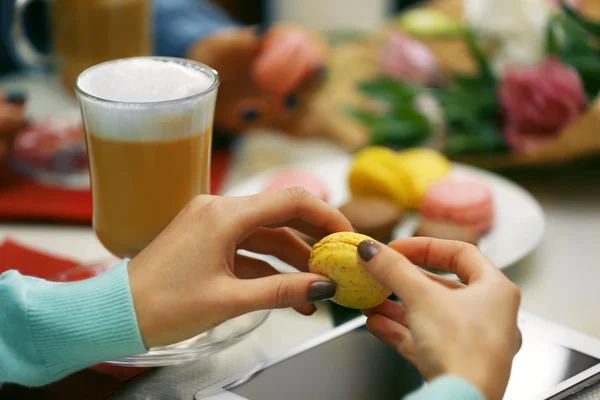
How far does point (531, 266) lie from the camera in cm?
85

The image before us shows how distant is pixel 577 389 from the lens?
1.89 ft

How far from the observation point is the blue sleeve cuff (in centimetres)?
119

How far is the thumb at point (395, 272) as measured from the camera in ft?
1.52

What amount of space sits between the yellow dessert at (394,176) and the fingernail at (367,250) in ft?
1.43

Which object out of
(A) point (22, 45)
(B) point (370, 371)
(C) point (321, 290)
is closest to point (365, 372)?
(B) point (370, 371)

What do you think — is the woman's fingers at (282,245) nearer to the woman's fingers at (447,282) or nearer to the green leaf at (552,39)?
the woman's fingers at (447,282)

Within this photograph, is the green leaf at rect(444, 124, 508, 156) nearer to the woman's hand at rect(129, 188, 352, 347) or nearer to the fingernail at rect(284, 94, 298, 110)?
the fingernail at rect(284, 94, 298, 110)

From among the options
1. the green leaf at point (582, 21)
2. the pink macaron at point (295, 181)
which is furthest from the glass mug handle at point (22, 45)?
the green leaf at point (582, 21)

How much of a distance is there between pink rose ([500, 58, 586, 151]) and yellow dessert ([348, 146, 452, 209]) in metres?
0.13

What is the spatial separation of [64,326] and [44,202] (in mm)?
506

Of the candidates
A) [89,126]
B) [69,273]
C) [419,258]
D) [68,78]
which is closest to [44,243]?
[69,273]

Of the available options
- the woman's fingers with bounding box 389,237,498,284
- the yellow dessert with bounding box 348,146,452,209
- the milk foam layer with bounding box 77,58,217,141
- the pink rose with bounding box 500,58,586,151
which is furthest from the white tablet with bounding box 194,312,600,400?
the pink rose with bounding box 500,58,586,151

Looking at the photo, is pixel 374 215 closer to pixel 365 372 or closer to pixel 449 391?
pixel 365 372

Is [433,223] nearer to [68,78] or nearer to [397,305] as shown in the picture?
[397,305]
